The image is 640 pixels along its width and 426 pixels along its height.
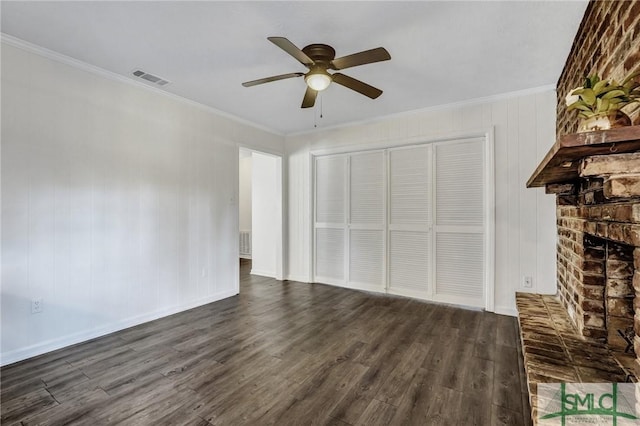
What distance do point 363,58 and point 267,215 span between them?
3.99 meters

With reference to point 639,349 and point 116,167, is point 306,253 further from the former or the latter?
point 639,349

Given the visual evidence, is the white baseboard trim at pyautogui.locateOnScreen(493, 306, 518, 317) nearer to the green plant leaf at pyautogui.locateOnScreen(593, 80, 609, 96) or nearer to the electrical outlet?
the green plant leaf at pyautogui.locateOnScreen(593, 80, 609, 96)

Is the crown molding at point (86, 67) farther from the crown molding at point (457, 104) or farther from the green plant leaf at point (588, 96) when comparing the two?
the green plant leaf at point (588, 96)

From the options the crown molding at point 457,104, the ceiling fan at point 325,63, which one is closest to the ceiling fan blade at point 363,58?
the ceiling fan at point 325,63

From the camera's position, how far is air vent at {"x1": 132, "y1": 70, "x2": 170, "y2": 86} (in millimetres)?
3001

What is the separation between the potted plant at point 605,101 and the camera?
1248mm

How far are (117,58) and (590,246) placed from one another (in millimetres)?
4015

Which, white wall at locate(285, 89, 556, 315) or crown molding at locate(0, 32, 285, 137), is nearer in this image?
crown molding at locate(0, 32, 285, 137)

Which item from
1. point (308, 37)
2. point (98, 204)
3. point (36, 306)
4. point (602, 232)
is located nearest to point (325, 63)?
point (308, 37)

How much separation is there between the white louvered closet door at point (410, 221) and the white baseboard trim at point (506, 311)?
2.68ft

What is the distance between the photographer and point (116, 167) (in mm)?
3076

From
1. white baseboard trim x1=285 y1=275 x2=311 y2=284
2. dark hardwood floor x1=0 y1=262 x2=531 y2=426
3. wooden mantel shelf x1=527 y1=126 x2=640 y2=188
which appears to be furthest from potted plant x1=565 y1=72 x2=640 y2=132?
white baseboard trim x1=285 y1=275 x2=311 y2=284

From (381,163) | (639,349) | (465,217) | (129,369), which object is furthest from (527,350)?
(381,163)

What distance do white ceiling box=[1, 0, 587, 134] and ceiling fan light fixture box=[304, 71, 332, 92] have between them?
1.07 feet
